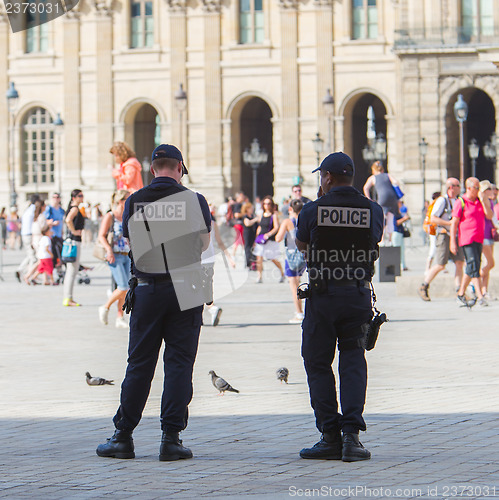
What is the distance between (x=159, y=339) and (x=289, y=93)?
48567 millimetres

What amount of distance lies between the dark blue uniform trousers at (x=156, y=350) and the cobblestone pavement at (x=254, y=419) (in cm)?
29

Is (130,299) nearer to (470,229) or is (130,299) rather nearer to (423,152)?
(470,229)

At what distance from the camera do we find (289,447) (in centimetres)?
777

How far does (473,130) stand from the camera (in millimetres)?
60938

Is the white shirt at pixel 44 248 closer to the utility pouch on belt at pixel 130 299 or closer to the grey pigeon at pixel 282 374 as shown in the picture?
the grey pigeon at pixel 282 374

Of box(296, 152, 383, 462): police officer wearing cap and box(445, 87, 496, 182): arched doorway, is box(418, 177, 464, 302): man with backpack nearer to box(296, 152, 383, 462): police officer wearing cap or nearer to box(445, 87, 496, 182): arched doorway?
box(296, 152, 383, 462): police officer wearing cap

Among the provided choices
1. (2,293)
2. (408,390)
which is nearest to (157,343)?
(408,390)

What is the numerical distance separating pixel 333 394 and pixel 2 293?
1587 centimetres

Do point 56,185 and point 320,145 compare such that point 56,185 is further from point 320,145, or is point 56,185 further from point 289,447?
point 289,447

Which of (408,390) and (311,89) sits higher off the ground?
(311,89)

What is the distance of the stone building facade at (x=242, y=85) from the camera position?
2069 inches

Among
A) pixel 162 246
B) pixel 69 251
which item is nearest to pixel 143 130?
pixel 69 251

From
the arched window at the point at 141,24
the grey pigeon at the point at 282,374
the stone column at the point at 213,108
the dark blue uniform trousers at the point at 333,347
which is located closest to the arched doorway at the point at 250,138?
the stone column at the point at 213,108

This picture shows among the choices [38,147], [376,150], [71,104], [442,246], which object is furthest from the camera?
[38,147]
